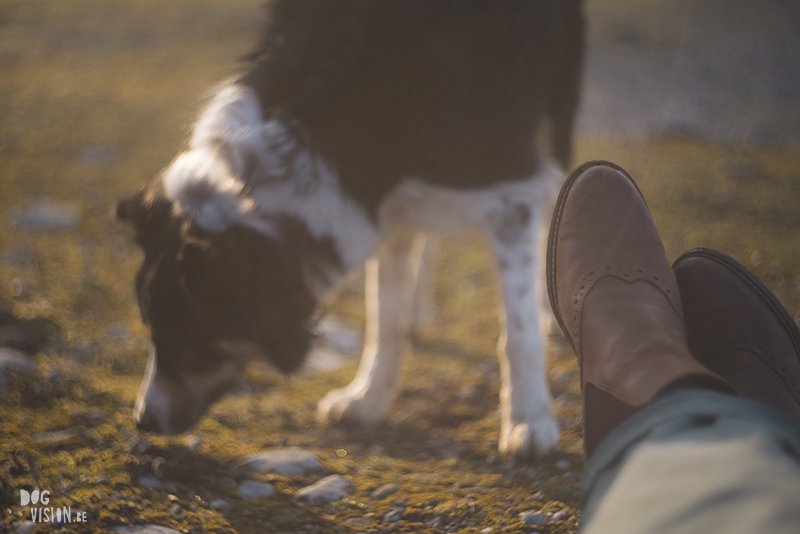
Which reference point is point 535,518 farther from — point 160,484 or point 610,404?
point 160,484

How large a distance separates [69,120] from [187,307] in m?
4.81

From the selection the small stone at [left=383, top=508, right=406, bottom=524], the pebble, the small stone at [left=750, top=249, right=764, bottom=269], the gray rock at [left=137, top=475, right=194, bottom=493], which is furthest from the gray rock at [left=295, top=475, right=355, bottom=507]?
the small stone at [left=750, top=249, right=764, bottom=269]

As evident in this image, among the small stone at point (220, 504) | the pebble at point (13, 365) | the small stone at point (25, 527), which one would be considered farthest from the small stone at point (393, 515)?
the pebble at point (13, 365)

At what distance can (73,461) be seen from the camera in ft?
5.32

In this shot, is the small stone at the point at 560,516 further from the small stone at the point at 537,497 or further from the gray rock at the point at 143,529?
the gray rock at the point at 143,529

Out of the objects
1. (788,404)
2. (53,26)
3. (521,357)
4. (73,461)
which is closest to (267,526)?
(73,461)

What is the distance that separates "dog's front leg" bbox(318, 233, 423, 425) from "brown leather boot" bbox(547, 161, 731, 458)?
32.9 inches

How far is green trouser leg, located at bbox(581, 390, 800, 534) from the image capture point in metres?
0.72

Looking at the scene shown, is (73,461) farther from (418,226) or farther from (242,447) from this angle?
(418,226)

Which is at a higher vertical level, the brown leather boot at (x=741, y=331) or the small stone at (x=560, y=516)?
the brown leather boot at (x=741, y=331)

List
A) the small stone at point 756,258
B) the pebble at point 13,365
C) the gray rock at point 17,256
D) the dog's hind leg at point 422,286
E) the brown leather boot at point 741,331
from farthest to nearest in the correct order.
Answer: the gray rock at point 17,256 < the dog's hind leg at point 422,286 < the small stone at point 756,258 < the pebble at point 13,365 < the brown leather boot at point 741,331

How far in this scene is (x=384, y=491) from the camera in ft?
5.04

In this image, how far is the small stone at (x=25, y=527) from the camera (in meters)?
1.26

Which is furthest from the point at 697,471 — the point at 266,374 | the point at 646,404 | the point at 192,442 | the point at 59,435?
the point at 266,374
